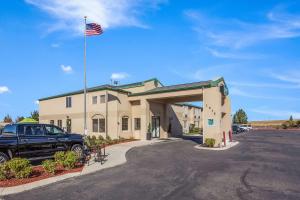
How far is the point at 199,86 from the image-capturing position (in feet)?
82.0

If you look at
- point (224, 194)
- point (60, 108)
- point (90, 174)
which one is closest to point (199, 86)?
point (90, 174)

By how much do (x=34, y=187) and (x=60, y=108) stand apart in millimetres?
27290

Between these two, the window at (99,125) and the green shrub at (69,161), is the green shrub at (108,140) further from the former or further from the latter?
the green shrub at (69,161)

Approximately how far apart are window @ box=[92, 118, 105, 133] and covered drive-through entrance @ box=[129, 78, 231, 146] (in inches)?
154

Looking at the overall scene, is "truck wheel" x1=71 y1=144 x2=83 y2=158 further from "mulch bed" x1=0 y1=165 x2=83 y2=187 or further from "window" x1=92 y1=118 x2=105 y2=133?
"window" x1=92 y1=118 x2=105 y2=133

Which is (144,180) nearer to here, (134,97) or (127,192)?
(127,192)

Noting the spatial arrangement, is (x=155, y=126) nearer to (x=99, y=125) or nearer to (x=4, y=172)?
(x=99, y=125)

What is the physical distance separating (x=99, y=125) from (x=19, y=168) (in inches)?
742

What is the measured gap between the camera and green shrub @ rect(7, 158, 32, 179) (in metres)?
10.9

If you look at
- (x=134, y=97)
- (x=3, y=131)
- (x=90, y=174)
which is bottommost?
(x=90, y=174)

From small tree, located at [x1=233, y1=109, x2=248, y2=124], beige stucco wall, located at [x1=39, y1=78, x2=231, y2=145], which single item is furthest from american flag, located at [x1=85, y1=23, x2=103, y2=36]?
small tree, located at [x1=233, y1=109, x2=248, y2=124]

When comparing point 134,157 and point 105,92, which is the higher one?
point 105,92

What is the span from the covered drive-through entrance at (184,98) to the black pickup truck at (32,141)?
12466 mm

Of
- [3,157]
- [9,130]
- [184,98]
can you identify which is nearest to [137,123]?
[184,98]
